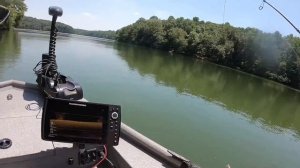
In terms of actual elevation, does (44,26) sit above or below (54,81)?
below

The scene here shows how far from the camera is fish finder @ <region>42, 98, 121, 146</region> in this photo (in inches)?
95.3

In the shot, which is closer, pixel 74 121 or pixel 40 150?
pixel 74 121

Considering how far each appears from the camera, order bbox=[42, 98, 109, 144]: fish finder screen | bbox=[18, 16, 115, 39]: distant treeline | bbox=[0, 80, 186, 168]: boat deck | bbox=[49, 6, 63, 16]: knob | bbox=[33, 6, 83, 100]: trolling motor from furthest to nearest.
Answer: bbox=[18, 16, 115, 39]: distant treeline
bbox=[49, 6, 63, 16]: knob
bbox=[33, 6, 83, 100]: trolling motor
bbox=[0, 80, 186, 168]: boat deck
bbox=[42, 98, 109, 144]: fish finder screen

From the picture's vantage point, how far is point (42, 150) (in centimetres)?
314

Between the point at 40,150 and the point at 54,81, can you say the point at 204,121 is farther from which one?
the point at 40,150

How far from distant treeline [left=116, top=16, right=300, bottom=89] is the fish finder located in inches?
1333

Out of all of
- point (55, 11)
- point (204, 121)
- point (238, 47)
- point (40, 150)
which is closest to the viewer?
point (40, 150)

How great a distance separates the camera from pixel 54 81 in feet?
15.2

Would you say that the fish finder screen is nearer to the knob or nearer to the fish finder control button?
the fish finder control button

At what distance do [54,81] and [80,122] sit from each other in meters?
2.33

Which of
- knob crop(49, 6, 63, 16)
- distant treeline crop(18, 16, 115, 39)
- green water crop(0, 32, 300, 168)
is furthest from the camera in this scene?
distant treeline crop(18, 16, 115, 39)

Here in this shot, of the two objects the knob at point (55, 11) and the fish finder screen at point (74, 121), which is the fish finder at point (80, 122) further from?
the knob at point (55, 11)

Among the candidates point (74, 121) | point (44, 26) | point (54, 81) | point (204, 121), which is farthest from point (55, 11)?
point (44, 26)

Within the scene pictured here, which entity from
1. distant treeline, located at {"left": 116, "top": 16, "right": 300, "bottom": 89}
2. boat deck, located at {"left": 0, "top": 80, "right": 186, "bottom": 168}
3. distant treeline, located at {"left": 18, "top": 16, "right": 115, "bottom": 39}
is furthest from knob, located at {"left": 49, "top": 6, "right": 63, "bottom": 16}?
distant treeline, located at {"left": 18, "top": 16, "right": 115, "bottom": 39}
